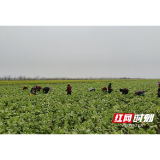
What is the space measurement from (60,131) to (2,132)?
2.76 meters

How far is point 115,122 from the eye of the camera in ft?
18.7

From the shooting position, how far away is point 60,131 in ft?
15.9
